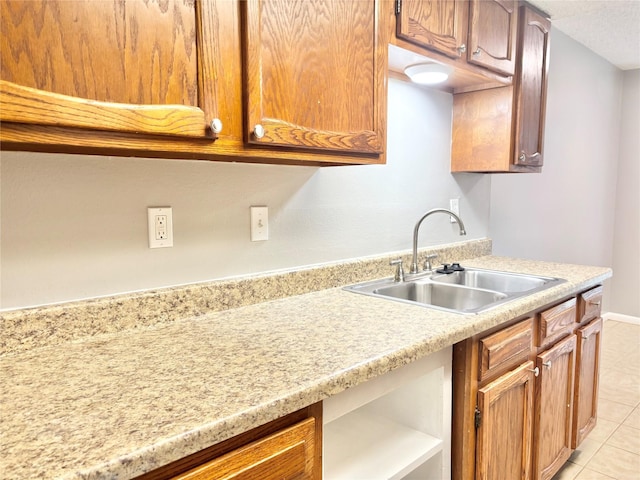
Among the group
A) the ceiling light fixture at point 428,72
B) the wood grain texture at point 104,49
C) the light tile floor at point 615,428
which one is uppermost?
the ceiling light fixture at point 428,72

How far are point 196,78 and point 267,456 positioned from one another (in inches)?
30.1

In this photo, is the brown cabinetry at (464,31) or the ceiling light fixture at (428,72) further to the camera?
the ceiling light fixture at (428,72)

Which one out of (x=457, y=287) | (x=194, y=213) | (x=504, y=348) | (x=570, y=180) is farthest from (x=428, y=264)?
(x=570, y=180)

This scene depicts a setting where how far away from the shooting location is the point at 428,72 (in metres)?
1.72

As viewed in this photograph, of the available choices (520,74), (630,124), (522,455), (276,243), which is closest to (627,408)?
(522,455)

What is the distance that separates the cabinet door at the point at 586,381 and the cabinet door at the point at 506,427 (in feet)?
1.49

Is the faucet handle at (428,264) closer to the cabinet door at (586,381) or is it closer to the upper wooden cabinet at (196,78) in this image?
the cabinet door at (586,381)

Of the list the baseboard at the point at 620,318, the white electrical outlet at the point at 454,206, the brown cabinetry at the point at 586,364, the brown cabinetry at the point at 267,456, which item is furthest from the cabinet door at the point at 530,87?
the baseboard at the point at 620,318

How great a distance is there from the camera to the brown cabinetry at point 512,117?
205 cm

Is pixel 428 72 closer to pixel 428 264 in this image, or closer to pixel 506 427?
pixel 428 264

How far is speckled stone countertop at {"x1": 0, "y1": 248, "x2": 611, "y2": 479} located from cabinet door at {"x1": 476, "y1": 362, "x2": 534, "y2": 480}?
239mm

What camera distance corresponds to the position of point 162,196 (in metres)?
1.24

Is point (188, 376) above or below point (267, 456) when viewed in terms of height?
above

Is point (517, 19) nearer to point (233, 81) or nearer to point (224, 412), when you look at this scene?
point (233, 81)
